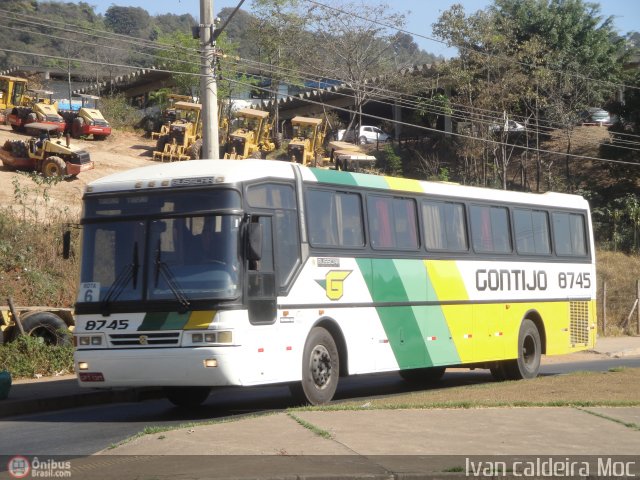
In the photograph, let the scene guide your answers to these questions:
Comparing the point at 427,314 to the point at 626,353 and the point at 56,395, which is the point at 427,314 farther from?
the point at 626,353

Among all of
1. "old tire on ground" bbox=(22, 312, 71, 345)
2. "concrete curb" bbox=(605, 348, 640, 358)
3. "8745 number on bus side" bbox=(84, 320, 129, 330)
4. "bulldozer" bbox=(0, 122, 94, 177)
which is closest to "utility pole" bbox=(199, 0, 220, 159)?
"old tire on ground" bbox=(22, 312, 71, 345)

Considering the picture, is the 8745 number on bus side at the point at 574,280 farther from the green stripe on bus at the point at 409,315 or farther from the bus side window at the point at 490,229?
the green stripe on bus at the point at 409,315

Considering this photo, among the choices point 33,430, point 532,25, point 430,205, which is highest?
point 532,25

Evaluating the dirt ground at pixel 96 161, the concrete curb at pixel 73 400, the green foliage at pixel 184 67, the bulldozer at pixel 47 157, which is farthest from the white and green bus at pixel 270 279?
the green foliage at pixel 184 67

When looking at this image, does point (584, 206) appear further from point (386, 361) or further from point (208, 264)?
point (208, 264)

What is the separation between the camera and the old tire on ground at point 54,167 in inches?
1468

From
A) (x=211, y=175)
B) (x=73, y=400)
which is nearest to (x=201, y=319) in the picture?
(x=211, y=175)

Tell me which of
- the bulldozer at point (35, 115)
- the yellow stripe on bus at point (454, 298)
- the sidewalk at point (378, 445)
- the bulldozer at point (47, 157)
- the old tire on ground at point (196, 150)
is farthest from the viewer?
the bulldozer at point (35, 115)

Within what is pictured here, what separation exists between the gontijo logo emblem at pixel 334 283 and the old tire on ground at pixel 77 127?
36896mm

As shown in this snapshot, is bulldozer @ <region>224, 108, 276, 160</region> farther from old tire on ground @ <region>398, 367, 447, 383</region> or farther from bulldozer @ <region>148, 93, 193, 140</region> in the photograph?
old tire on ground @ <region>398, 367, 447, 383</region>

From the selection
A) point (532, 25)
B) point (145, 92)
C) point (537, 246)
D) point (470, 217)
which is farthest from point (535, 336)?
point (145, 92)

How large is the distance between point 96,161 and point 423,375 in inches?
1123

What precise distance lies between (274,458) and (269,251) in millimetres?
4732

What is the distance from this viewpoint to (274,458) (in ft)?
27.5
